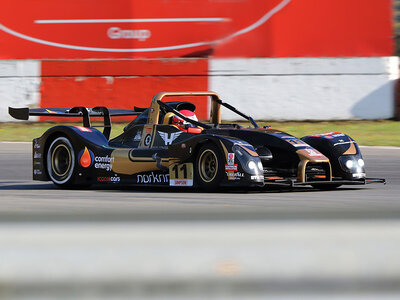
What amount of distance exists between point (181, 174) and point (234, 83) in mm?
11794

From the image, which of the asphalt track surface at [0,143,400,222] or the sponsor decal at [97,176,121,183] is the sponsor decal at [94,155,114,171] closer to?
the sponsor decal at [97,176,121,183]

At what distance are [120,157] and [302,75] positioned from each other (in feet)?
38.5

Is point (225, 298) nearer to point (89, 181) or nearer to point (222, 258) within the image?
point (222, 258)

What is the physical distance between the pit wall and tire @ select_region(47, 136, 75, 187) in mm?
9985

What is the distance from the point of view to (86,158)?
32.3 ft

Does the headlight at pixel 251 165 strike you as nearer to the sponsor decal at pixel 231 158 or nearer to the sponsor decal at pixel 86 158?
the sponsor decal at pixel 231 158

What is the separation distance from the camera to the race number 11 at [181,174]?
884 cm

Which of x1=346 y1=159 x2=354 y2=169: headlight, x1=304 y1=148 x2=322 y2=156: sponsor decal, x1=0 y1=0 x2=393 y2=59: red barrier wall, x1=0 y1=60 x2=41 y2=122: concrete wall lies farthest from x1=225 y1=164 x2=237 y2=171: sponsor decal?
x1=0 y1=60 x2=41 y2=122: concrete wall

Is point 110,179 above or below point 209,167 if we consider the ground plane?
below

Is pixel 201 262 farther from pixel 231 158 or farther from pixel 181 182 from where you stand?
pixel 181 182

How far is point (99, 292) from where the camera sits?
3.39 metres

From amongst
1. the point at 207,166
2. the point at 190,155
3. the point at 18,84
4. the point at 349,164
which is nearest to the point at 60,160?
the point at 190,155

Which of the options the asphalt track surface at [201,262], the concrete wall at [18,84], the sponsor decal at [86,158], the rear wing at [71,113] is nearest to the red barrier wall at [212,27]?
the concrete wall at [18,84]

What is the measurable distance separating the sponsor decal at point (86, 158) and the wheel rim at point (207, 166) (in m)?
1.67
